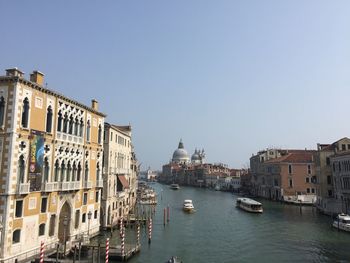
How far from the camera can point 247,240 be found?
32.8m

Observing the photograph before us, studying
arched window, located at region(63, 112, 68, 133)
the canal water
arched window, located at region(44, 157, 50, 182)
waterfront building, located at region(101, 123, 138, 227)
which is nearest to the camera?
A: arched window, located at region(44, 157, 50, 182)

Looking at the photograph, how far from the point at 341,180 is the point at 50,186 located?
37629 millimetres

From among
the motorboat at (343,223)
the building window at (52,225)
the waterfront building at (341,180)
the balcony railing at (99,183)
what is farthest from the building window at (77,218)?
the waterfront building at (341,180)

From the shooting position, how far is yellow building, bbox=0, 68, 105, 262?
20.4 m

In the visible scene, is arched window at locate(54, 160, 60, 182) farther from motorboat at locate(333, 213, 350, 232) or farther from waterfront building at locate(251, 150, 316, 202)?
waterfront building at locate(251, 150, 316, 202)

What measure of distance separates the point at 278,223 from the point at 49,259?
2926 centimetres

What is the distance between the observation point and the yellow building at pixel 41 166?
802 inches

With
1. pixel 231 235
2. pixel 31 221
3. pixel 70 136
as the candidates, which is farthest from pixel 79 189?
pixel 231 235

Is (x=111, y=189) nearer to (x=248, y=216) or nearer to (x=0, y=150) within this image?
(x=0, y=150)

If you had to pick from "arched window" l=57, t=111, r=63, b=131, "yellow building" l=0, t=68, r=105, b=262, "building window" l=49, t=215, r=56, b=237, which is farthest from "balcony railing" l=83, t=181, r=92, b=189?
"arched window" l=57, t=111, r=63, b=131

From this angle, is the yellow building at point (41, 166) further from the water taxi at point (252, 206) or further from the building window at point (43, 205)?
the water taxi at point (252, 206)

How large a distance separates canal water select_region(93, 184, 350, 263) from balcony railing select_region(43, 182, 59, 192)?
7.78 metres

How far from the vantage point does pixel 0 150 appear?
20.4 meters

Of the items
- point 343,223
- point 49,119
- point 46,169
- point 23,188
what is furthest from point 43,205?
point 343,223
